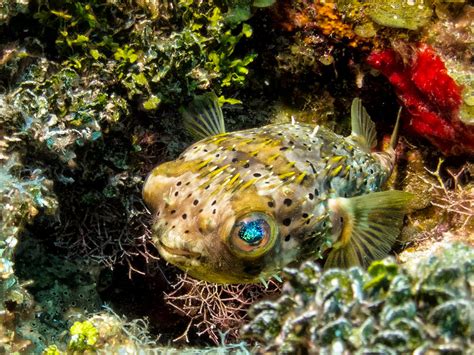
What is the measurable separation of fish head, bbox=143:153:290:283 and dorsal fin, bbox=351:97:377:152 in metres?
1.65

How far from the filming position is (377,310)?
1.87 m

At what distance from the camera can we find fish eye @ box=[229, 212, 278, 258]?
250 centimetres

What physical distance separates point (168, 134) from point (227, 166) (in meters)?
1.43

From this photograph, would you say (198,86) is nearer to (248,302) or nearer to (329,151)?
(329,151)

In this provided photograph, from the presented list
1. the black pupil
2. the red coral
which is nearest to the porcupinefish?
the black pupil

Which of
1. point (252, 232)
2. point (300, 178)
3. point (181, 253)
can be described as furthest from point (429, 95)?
point (181, 253)

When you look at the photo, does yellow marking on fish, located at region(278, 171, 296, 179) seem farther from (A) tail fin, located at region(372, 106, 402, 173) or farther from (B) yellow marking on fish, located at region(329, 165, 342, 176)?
(A) tail fin, located at region(372, 106, 402, 173)

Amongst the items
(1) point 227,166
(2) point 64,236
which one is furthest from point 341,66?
(2) point 64,236

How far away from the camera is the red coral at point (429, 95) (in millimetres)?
3725

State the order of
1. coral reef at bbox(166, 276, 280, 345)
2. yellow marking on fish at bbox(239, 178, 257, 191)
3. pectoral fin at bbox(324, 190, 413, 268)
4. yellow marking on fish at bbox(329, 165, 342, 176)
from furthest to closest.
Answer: coral reef at bbox(166, 276, 280, 345), yellow marking on fish at bbox(329, 165, 342, 176), pectoral fin at bbox(324, 190, 413, 268), yellow marking on fish at bbox(239, 178, 257, 191)

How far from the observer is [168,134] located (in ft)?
13.9

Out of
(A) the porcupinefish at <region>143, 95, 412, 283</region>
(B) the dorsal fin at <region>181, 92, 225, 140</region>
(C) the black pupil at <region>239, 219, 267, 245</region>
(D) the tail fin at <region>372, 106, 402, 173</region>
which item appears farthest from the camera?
(D) the tail fin at <region>372, 106, 402, 173</region>

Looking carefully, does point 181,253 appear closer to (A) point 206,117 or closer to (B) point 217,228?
(B) point 217,228

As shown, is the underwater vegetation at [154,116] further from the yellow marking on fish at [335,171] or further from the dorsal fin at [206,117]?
the yellow marking on fish at [335,171]
